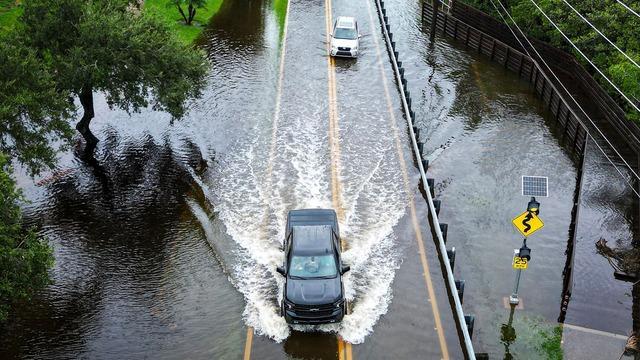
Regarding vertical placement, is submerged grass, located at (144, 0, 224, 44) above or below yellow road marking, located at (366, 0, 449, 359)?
above

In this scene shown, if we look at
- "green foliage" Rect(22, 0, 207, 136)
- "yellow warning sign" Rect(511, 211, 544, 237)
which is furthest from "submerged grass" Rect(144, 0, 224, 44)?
"yellow warning sign" Rect(511, 211, 544, 237)

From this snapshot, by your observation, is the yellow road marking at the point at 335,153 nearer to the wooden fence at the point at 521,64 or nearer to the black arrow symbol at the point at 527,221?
the black arrow symbol at the point at 527,221

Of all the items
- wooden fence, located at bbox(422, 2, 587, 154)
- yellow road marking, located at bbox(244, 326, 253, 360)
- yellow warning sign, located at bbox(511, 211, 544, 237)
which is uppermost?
yellow warning sign, located at bbox(511, 211, 544, 237)

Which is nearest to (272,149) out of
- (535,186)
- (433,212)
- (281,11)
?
(433,212)

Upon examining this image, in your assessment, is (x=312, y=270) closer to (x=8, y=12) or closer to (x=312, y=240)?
(x=312, y=240)

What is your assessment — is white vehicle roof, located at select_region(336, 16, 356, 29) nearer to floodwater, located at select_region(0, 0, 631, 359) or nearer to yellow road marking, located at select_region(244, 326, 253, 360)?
floodwater, located at select_region(0, 0, 631, 359)

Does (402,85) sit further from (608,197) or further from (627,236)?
(627,236)

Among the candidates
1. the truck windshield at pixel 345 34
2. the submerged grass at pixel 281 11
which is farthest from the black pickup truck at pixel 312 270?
the submerged grass at pixel 281 11
